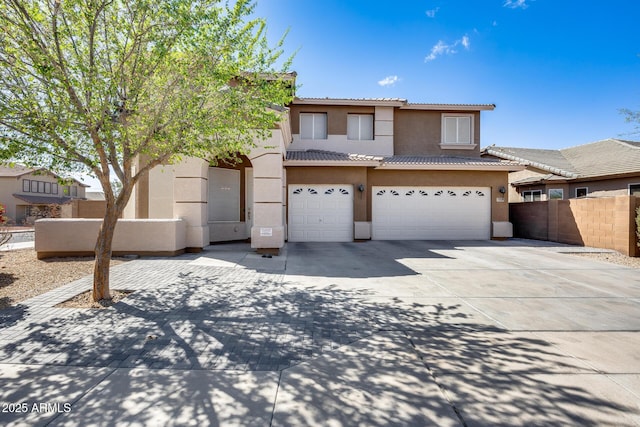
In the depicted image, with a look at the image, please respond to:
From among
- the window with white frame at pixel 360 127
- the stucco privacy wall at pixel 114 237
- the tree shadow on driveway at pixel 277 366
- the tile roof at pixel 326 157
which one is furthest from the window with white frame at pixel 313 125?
the tree shadow on driveway at pixel 277 366

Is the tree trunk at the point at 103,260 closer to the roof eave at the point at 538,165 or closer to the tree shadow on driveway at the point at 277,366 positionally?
the tree shadow on driveway at the point at 277,366

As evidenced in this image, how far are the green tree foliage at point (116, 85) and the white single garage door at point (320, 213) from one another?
7419 millimetres

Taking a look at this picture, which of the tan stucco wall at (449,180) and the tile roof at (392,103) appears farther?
the tile roof at (392,103)

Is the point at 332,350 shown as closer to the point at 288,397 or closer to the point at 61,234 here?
the point at 288,397

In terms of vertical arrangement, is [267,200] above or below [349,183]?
below

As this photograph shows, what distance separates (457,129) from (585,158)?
40.4ft

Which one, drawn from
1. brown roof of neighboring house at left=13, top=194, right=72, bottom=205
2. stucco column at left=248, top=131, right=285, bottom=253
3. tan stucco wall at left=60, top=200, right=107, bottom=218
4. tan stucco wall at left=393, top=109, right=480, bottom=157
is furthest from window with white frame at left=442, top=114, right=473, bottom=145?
brown roof of neighboring house at left=13, top=194, right=72, bottom=205

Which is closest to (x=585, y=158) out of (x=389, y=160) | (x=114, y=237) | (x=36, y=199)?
(x=389, y=160)

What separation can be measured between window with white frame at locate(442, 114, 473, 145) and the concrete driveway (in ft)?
38.2

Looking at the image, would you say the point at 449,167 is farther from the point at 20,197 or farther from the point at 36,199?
the point at 36,199

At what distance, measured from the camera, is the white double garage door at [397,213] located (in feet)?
44.2

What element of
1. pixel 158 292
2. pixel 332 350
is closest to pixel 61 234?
pixel 158 292

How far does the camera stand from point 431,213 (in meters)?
14.2

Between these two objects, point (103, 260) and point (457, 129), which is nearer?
point (103, 260)
